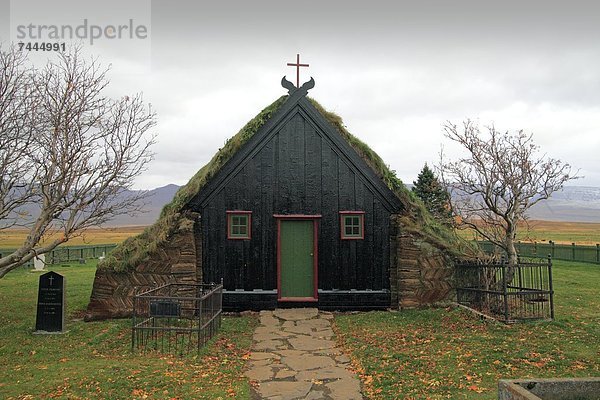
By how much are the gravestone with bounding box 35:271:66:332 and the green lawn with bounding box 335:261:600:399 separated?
7.12 metres

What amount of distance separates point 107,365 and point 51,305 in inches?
166

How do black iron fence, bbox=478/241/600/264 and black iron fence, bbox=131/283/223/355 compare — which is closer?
black iron fence, bbox=131/283/223/355

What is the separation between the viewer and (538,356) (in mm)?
9039

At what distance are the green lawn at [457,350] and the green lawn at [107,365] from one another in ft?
8.35

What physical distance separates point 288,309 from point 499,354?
6348 millimetres

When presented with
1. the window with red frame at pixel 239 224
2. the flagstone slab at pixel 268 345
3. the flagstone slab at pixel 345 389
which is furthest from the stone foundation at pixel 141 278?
the flagstone slab at pixel 345 389

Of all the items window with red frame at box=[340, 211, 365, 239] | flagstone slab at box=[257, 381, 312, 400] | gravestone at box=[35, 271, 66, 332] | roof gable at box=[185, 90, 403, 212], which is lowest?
flagstone slab at box=[257, 381, 312, 400]

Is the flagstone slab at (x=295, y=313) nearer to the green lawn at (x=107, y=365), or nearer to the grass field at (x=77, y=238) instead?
the green lawn at (x=107, y=365)

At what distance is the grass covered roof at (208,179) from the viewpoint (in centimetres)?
1351

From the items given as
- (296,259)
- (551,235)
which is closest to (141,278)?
(296,259)

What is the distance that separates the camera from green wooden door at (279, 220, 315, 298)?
14.2 meters

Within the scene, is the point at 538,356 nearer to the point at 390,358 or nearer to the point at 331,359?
the point at 390,358

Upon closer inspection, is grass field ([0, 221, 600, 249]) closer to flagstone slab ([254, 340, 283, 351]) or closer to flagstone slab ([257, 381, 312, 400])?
flagstone slab ([254, 340, 283, 351])

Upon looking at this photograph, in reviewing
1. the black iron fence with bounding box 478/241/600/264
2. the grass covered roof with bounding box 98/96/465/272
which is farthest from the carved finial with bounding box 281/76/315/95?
the black iron fence with bounding box 478/241/600/264
